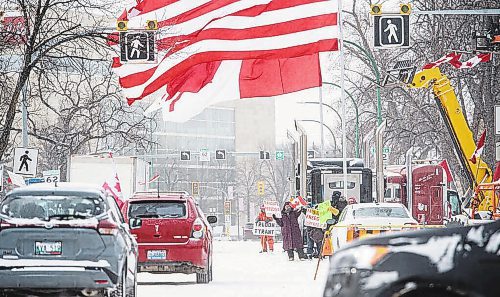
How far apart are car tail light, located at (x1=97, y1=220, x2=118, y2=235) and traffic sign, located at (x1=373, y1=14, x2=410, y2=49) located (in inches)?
527

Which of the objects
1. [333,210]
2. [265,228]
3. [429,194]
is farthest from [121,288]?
[429,194]

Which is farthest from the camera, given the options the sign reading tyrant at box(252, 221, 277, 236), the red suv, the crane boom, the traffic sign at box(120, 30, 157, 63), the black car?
the sign reading tyrant at box(252, 221, 277, 236)

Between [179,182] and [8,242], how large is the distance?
116 m

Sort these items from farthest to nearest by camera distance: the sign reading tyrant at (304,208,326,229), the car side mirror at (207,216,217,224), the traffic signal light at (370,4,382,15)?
the sign reading tyrant at (304,208,326,229) → the traffic signal light at (370,4,382,15) → the car side mirror at (207,216,217,224)

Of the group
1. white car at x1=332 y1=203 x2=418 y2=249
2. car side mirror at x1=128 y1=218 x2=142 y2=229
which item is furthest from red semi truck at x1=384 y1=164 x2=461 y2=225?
car side mirror at x1=128 y1=218 x2=142 y2=229

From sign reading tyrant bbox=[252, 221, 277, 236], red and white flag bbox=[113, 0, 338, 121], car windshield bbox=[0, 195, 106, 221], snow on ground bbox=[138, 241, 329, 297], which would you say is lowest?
snow on ground bbox=[138, 241, 329, 297]

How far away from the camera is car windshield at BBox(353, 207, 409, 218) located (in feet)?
83.8

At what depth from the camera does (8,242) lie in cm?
1445

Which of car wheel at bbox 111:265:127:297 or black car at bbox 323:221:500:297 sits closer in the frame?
black car at bbox 323:221:500:297

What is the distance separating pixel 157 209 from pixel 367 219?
504cm

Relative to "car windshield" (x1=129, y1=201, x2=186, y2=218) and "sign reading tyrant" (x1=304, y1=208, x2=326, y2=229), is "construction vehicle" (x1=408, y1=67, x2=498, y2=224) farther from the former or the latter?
"car windshield" (x1=129, y1=201, x2=186, y2=218)

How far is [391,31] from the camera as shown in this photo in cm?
2717

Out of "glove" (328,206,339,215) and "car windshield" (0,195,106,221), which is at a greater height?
"car windshield" (0,195,106,221)

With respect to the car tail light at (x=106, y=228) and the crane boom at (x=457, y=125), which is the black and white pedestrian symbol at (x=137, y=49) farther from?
the car tail light at (x=106, y=228)
